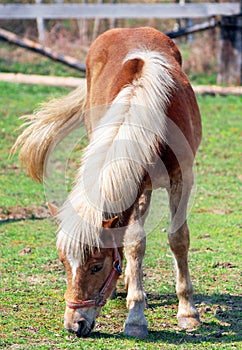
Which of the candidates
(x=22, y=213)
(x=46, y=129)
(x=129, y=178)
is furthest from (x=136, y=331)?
(x=22, y=213)

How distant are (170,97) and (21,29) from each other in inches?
556

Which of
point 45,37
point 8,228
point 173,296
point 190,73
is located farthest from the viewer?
point 45,37

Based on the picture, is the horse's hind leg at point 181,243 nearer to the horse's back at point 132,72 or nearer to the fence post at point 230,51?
the horse's back at point 132,72

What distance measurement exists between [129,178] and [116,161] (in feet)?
0.41

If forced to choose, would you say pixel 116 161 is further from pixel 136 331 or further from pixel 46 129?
pixel 46 129

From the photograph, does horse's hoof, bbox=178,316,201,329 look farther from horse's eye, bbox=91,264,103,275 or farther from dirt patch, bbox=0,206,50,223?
dirt patch, bbox=0,206,50,223

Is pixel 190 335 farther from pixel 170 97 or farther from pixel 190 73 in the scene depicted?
pixel 190 73

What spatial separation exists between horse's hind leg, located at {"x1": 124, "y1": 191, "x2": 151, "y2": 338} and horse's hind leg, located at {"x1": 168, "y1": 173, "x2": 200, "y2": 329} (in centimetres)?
25

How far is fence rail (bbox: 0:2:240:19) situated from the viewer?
1320 cm

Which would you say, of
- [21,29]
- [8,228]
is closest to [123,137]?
[8,228]

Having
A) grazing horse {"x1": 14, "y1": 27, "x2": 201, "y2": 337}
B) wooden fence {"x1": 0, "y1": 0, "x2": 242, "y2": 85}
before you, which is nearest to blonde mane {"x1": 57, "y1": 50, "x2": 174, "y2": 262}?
grazing horse {"x1": 14, "y1": 27, "x2": 201, "y2": 337}

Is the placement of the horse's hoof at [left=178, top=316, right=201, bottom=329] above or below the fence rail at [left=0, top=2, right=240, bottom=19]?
below

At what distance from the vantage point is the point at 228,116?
11.5 m

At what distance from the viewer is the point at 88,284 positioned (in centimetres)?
395
